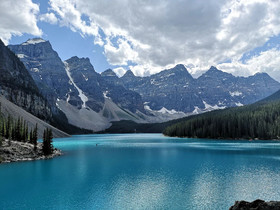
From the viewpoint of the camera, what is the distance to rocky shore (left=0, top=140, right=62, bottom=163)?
182ft

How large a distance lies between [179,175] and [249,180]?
10778 mm

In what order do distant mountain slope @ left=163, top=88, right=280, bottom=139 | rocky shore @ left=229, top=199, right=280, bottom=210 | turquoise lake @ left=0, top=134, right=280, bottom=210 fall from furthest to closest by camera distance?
distant mountain slope @ left=163, top=88, right=280, bottom=139 < turquoise lake @ left=0, top=134, right=280, bottom=210 < rocky shore @ left=229, top=199, right=280, bottom=210

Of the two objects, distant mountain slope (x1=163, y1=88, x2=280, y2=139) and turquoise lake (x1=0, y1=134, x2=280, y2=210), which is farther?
distant mountain slope (x1=163, y1=88, x2=280, y2=139)

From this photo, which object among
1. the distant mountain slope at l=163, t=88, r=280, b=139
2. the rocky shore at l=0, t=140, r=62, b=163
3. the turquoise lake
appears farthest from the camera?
the distant mountain slope at l=163, t=88, r=280, b=139

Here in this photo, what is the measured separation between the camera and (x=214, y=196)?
27.9 m

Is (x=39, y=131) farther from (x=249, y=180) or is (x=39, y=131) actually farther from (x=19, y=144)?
(x=249, y=180)

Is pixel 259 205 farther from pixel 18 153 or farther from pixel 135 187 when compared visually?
pixel 18 153

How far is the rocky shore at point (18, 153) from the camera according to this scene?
5550cm

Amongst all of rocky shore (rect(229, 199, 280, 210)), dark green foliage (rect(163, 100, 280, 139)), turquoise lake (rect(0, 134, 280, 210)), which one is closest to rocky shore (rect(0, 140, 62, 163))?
turquoise lake (rect(0, 134, 280, 210))

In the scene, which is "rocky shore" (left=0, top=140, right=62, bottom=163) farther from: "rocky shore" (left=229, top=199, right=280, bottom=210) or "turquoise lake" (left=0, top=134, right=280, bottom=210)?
"rocky shore" (left=229, top=199, right=280, bottom=210)

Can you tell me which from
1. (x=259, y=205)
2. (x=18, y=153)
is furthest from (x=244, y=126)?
(x=259, y=205)

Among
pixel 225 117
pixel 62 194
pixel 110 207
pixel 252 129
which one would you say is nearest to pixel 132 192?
pixel 110 207

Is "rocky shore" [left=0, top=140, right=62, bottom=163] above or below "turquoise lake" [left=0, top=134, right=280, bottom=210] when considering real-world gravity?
above

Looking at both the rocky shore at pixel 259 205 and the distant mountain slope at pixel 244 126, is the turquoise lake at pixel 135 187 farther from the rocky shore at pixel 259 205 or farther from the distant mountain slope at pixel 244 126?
the distant mountain slope at pixel 244 126
